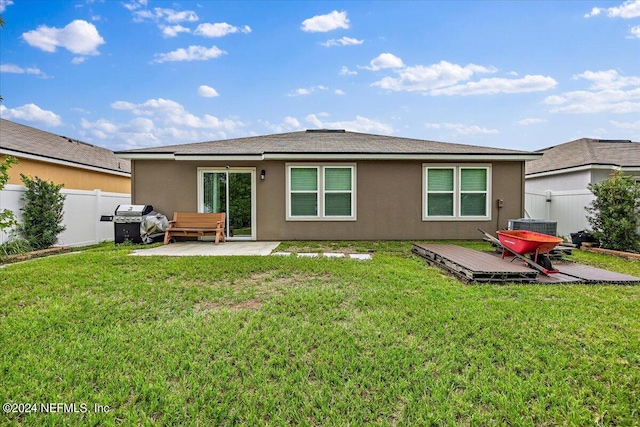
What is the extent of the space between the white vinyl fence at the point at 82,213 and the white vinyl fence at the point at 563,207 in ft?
50.7

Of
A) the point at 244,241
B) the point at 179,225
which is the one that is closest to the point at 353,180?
the point at 244,241

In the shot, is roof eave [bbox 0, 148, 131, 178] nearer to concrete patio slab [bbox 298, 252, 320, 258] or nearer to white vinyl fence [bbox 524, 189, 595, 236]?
concrete patio slab [bbox 298, 252, 320, 258]

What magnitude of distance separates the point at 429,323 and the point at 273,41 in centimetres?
1333

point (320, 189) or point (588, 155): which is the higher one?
point (588, 155)

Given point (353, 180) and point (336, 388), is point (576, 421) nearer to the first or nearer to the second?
point (336, 388)

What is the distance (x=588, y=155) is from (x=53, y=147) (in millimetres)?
19476

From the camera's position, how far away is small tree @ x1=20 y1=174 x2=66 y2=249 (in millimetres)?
8117

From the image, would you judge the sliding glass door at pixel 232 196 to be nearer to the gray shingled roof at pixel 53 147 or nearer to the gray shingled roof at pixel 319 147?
the gray shingled roof at pixel 319 147

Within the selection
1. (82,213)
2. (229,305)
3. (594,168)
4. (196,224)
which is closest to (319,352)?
(229,305)

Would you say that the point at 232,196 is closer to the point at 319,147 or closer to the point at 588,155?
the point at 319,147

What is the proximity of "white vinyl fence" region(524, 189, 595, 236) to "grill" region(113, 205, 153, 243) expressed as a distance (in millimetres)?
13239

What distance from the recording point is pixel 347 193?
9.90m

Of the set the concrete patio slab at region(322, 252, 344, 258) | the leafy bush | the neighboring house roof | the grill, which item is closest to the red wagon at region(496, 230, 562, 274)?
the concrete patio slab at region(322, 252, 344, 258)

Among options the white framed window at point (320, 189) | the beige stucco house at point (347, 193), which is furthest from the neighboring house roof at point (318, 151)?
the white framed window at point (320, 189)
